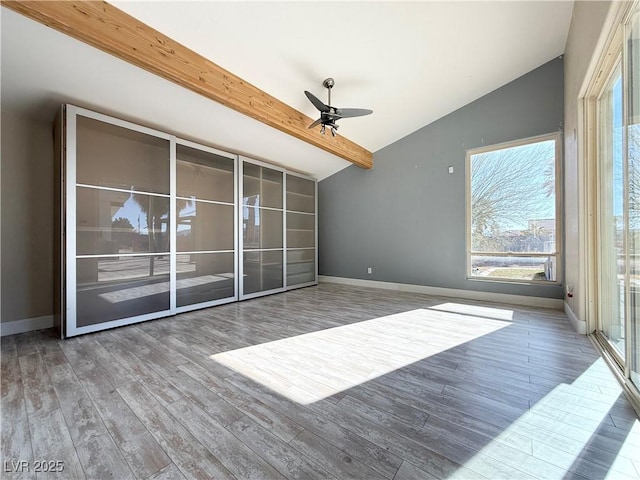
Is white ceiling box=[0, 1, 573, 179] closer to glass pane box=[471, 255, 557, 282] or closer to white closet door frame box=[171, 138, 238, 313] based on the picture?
white closet door frame box=[171, 138, 238, 313]

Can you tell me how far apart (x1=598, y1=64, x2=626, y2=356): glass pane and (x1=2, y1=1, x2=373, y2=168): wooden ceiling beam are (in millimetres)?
3426

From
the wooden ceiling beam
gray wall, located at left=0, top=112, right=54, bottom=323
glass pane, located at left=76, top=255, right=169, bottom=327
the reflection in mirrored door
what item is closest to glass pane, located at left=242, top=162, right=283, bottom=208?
the reflection in mirrored door

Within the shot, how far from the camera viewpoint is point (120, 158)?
10.4ft

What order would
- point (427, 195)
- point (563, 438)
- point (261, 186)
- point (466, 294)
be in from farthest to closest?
point (427, 195), point (261, 186), point (466, 294), point (563, 438)

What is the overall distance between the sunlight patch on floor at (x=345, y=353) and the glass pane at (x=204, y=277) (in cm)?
184

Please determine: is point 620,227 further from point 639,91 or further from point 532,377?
point 532,377

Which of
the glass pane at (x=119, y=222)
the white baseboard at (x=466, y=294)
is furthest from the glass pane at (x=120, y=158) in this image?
the white baseboard at (x=466, y=294)

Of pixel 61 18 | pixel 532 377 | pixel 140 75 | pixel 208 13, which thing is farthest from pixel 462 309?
pixel 61 18

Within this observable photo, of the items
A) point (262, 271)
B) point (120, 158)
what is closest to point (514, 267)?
point (262, 271)

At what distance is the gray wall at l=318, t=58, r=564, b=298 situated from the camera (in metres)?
4.15

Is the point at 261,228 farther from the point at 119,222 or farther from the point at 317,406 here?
the point at 317,406

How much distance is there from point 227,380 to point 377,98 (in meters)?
4.18

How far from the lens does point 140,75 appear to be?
2.72 meters

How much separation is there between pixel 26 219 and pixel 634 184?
5.80m
